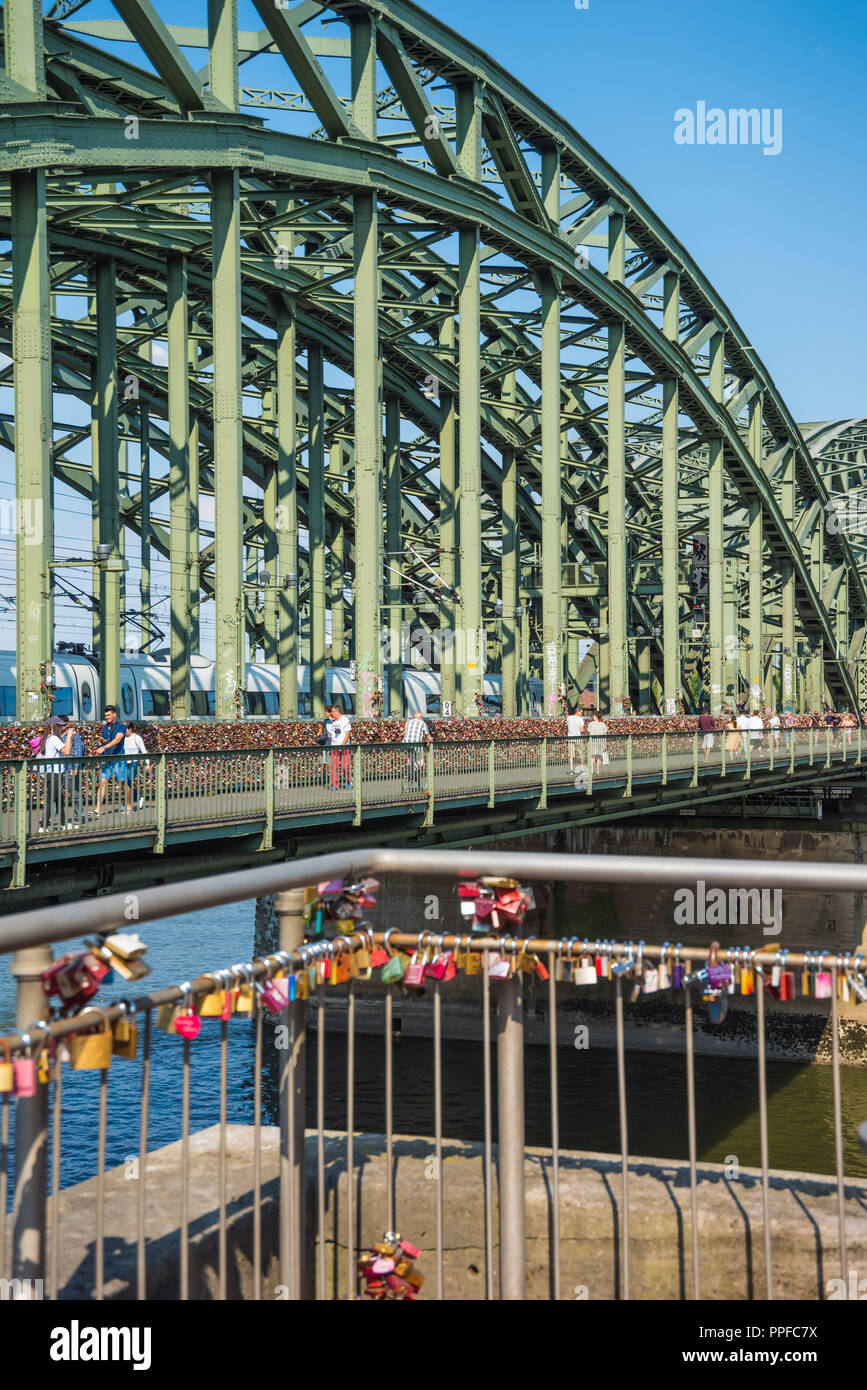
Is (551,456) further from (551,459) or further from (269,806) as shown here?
(269,806)

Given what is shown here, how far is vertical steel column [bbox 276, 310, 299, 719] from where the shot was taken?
118 feet

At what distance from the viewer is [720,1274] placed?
4785mm

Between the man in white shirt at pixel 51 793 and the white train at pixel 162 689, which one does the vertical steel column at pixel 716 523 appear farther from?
the man in white shirt at pixel 51 793

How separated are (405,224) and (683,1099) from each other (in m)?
20.2

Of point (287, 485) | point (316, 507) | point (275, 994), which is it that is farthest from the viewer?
point (316, 507)

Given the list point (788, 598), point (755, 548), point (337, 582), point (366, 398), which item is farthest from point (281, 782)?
point (788, 598)

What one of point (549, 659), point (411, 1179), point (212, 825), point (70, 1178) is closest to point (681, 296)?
point (549, 659)

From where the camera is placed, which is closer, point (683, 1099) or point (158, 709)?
point (683, 1099)

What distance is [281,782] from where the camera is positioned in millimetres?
15492

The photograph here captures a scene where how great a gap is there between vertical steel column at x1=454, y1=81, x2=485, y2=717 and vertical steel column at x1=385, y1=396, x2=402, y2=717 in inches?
201

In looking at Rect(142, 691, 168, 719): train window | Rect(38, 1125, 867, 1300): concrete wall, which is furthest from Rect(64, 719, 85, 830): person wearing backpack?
Rect(142, 691, 168, 719): train window

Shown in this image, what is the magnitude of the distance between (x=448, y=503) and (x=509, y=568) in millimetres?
6885

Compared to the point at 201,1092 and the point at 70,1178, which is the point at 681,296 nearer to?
the point at 201,1092

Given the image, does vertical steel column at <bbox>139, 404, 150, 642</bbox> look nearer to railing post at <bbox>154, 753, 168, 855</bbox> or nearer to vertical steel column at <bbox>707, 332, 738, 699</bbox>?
vertical steel column at <bbox>707, 332, 738, 699</bbox>
